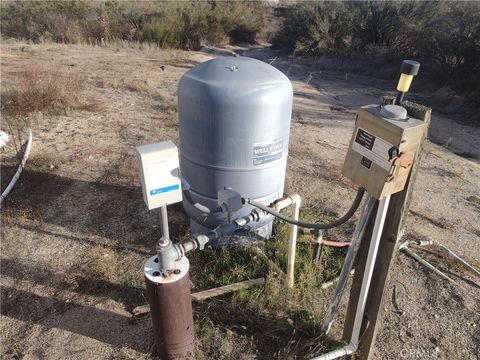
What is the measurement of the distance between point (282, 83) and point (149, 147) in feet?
4.53

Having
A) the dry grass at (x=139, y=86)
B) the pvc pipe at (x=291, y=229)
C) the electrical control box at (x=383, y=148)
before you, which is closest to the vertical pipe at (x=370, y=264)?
the electrical control box at (x=383, y=148)

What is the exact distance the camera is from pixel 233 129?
2627 millimetres

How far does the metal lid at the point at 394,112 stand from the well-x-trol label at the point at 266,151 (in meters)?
1.22

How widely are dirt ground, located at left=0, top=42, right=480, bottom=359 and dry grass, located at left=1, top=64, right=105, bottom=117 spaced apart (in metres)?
0.26

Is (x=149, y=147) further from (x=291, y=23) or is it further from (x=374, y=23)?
(x=291, y=23)

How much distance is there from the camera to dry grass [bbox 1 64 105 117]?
6.06 metres

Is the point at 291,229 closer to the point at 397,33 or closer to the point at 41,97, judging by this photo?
the point at 41,97

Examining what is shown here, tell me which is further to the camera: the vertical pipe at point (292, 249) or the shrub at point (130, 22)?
the shrub at point (130, 22)

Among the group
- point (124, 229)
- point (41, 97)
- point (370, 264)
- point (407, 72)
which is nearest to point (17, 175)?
point (124, 229)

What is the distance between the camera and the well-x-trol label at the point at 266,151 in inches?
108

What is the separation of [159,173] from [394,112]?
112 centimetres

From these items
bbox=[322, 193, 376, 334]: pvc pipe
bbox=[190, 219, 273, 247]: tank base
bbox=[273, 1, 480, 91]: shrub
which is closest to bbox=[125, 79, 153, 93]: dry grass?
bbox=[190, 219, 273, 247]: tank base

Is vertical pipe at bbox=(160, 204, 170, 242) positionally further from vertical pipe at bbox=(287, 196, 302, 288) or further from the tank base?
the tank base

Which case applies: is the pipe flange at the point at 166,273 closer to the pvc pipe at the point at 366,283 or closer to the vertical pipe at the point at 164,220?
the vertical pipe at the point at 164,220
